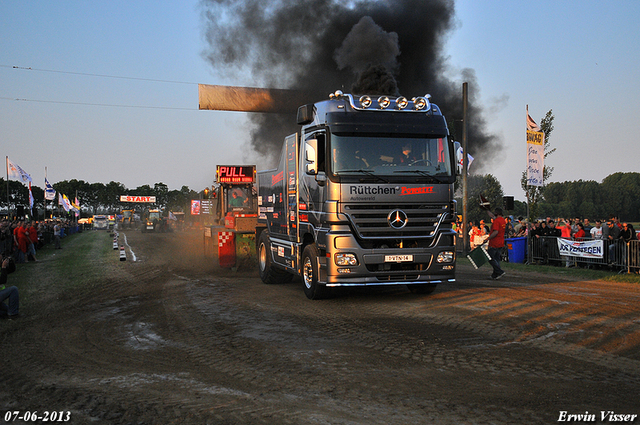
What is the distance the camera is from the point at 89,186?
489ft

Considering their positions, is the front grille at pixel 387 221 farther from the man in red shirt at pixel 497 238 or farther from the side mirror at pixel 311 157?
the man in red shirt at pixel 497 238

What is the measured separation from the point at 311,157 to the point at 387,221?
1.76 m

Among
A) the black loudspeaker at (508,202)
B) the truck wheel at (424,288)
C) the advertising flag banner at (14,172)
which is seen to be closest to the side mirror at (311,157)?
the truck wheel at (424,288)

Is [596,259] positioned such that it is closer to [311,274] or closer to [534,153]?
[534,153]

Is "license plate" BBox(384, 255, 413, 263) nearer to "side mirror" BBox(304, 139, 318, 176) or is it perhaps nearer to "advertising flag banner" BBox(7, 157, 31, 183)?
"side mirror" BBox(304, 139, 318, 176)

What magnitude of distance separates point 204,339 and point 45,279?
9821mm

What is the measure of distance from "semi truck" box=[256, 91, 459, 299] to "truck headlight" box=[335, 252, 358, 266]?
0.05 ft

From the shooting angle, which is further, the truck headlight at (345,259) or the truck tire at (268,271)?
the truck tire at (268,271)

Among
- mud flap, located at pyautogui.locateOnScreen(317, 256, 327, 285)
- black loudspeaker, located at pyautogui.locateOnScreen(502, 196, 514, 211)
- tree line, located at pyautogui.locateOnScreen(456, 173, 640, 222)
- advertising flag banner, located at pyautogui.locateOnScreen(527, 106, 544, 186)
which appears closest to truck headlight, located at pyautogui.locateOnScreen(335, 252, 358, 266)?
mud flap, located at pyautogui.locateOnScreen(317, 256, 327, 285)

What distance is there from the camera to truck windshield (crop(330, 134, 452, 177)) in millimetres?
9125

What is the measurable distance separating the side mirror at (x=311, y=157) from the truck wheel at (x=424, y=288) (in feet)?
10.8

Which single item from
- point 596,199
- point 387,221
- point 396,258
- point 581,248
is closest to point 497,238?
point 581,248

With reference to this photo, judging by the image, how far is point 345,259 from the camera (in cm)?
905

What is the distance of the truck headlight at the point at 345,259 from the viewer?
9.04 meters
